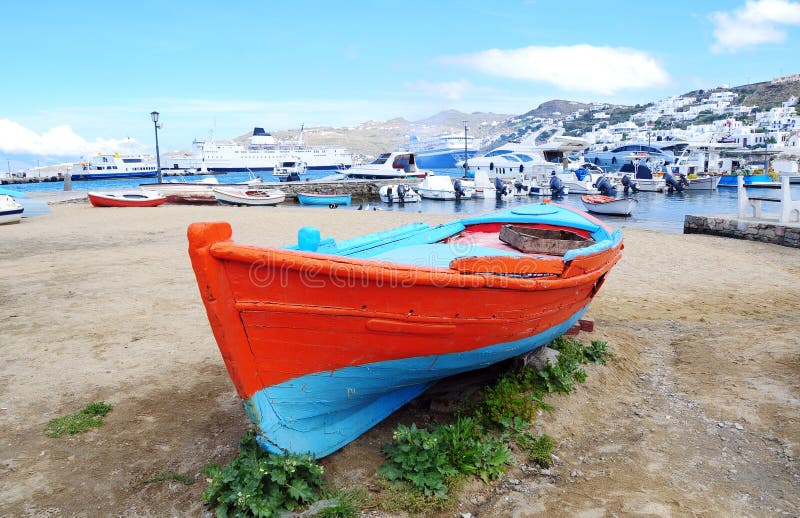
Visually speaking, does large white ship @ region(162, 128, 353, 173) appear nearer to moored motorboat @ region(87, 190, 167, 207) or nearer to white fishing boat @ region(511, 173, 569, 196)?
white fishing boat @ region(511, 173, 569, 196)

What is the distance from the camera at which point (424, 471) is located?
3.41 m

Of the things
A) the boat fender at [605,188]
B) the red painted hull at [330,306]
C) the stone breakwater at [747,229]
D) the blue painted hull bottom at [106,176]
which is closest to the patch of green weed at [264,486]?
the red painted hull at [330,306]

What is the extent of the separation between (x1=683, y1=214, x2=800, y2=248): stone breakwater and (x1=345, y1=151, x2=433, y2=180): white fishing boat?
35.2m

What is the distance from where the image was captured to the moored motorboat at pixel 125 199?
23.3 m

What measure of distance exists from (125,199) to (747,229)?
24062 millimetres

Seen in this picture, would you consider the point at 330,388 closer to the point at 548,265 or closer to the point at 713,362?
the point at 548,265

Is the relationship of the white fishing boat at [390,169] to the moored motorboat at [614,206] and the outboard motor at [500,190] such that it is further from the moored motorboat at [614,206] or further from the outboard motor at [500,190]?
the moored motorboat at [614,206]

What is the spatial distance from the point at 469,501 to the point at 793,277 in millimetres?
9635

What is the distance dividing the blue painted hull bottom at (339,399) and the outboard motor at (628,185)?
1638 inches

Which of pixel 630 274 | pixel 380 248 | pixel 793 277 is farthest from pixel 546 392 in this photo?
pixel 793 277

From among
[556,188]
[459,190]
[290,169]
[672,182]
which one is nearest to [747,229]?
[459,190]

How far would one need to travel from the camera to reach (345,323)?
321 centimetres

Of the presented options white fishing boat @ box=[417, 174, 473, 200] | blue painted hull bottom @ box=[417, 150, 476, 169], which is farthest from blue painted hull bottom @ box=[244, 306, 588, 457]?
blue painted hull bottom @ box=[417, 150, 476, 169]

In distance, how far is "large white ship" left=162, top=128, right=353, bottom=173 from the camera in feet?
269
